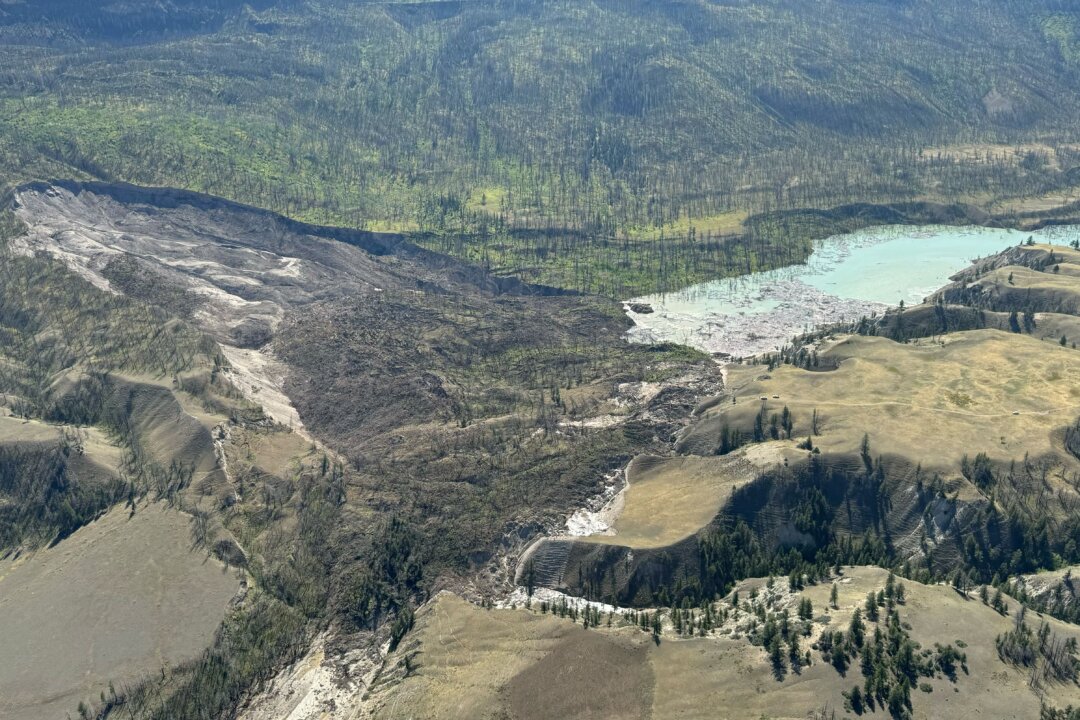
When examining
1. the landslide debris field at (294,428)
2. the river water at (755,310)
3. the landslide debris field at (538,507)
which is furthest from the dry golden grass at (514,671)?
the river water at (755,310)

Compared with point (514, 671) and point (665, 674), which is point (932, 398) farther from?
point (514, 671)

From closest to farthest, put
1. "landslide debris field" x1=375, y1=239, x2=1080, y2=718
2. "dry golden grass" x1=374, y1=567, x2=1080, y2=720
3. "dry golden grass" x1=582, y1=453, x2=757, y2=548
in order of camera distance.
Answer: "dry golden grass" x1=374, y1=567, x2=1080, y2=720, "landslide debris field" x1=375, y1=239, x2=1080, y2=718, "dry golden grass" x1=582, y1=453, x2=757, y2=548

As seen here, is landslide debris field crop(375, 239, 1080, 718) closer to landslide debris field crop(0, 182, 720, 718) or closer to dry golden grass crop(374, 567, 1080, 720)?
dry golden grass crop(374, 567, 1080, 720)

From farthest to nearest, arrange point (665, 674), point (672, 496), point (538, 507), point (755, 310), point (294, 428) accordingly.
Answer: point (755, 310)
point (294, 428)
point (672, 496)
point (538, 507)
point (665, 674)

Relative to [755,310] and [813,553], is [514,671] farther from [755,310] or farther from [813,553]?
[755,310]

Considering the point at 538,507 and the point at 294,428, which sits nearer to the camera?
the point at 538,507

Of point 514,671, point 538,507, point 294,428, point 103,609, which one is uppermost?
point 294,428

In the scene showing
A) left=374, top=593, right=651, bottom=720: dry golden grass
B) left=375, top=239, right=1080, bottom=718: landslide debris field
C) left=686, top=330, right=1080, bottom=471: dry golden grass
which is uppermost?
left=686, top=330, right=1080, bottom=471: dry golden grass

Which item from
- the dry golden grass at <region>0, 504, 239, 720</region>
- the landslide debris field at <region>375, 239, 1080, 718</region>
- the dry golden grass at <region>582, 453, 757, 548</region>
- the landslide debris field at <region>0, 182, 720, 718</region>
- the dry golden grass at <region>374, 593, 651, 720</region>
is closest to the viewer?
the landslide debris field at <region>375, 239, 1080, 718</region>

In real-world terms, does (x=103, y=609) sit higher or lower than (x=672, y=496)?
lower

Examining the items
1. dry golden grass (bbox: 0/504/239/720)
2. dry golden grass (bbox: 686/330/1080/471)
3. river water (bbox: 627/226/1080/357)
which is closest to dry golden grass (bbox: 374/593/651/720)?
dry golden grass (bbox: 0/504/239/720)

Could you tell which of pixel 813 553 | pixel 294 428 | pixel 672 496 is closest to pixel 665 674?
pixel 813 553

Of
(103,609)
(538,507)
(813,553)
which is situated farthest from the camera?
(538,507)
